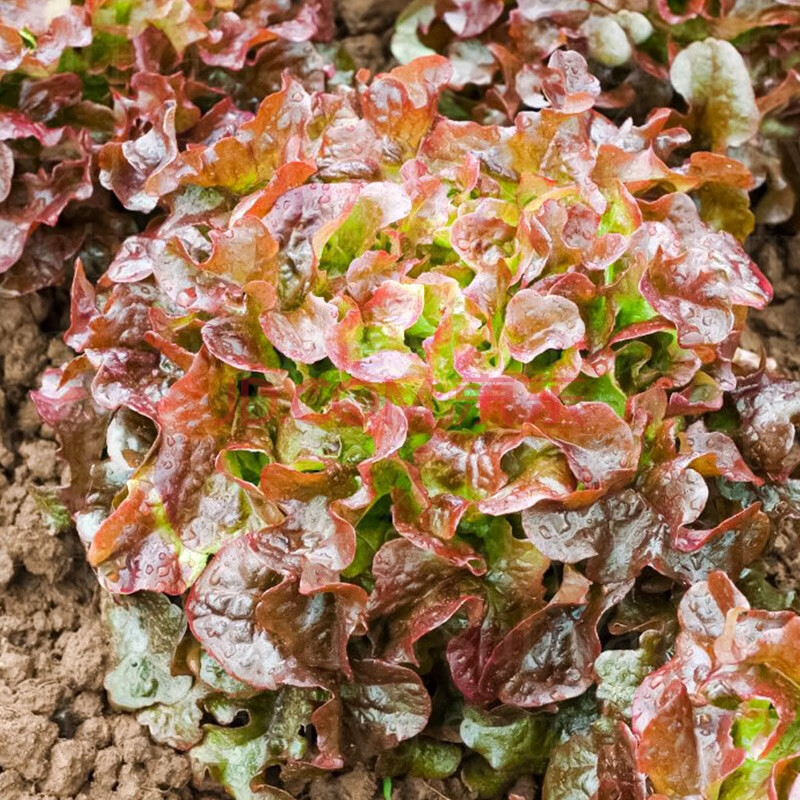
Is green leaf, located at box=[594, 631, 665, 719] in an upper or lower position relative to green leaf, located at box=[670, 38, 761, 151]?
lower

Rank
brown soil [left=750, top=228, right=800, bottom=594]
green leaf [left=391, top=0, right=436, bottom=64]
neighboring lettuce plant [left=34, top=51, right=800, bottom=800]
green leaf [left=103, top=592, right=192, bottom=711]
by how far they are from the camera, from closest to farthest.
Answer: neighboring lettuce plant [left=34, top=51, right=800, bottom=800] < green leaf [left=103, top=592, right=192, bottom=711] < brown soil [left=750, top=228, right=800, bottom=594] < green leaf [left=391, top=0, right=436, bottom=64]

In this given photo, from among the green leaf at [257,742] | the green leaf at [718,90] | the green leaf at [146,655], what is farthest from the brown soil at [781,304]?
the green leaf at [146,655]

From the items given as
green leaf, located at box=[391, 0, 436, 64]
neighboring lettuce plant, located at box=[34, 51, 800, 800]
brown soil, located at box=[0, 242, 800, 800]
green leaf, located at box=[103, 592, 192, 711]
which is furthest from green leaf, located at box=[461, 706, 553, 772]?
green leaf, located at box=[391, 0, 436, 64]

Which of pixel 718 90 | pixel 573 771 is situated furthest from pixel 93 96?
pixel 573 771

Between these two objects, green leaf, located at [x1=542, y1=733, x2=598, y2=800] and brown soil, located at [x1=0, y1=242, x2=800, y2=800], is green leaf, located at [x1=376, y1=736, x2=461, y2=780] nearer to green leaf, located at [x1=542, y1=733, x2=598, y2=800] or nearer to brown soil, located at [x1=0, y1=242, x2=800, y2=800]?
brown soil, located at [x1=0, y1=242, x2=800, y2=800]

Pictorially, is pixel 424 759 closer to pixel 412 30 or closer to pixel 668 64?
pixel 668 64

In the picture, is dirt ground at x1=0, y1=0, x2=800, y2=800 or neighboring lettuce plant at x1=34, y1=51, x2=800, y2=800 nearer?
neighboring lettuce plant at x1=34, y1=51, x2=800, y2=800

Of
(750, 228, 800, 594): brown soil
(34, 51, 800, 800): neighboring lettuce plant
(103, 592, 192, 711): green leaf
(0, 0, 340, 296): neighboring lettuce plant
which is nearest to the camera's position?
(34, 51, 800, 800): neighboring lettuce plant
